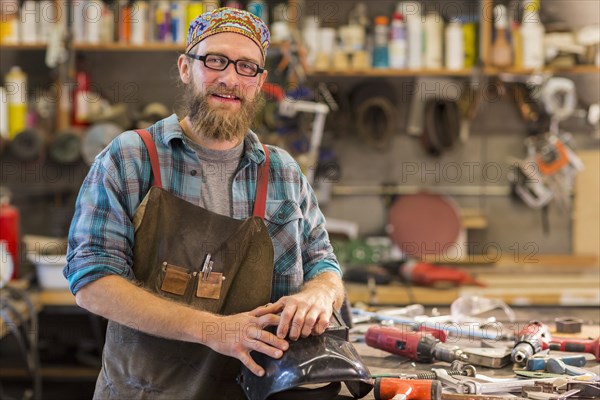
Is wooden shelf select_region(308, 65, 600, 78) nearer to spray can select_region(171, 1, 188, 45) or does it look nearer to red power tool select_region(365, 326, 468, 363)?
spray can select_region(171, 1, 188, 45)

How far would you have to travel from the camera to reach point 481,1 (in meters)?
5.07

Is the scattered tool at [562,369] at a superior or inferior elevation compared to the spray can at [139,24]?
inferior

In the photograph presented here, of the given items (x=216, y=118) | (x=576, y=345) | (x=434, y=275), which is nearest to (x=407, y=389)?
(x=576, y=345)

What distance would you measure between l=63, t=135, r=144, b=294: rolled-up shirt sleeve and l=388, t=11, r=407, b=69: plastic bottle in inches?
119

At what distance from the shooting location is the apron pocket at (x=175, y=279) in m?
2.12

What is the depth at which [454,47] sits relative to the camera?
5012mm

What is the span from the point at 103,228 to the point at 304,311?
1.74 ft

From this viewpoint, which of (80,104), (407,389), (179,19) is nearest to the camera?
(407,389)

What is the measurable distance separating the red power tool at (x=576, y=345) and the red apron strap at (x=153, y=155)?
1.18 metres

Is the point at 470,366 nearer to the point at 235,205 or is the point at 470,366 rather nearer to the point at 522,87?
the point at 235,205

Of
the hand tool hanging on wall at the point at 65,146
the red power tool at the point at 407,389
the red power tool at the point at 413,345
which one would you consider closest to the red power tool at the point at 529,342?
the red power tool at the point at 413,345

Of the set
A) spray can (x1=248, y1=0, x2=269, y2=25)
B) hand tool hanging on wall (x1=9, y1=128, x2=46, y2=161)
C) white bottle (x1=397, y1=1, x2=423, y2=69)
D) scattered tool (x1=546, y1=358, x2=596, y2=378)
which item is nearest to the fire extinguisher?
hand tool hanging on wall (x1=9, y1=128, x2=46, y2=161)

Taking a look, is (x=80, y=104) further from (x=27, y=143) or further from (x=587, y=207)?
(x=587, y=207)

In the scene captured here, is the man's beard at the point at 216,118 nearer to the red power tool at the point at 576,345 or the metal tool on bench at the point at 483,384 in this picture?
the metal tool on bench at the point at 483,384
